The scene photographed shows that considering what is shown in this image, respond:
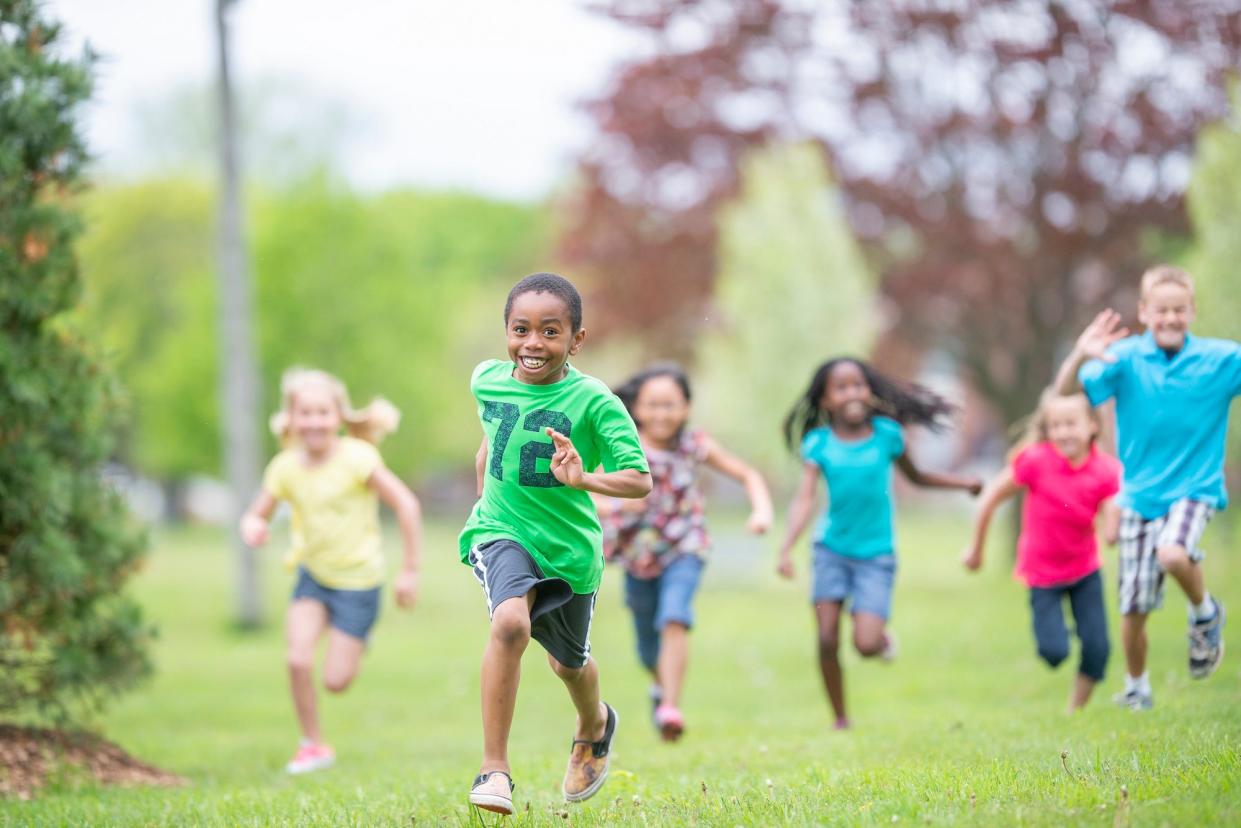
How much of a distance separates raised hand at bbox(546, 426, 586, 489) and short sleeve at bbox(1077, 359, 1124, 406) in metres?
3.54

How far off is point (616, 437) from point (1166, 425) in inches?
137

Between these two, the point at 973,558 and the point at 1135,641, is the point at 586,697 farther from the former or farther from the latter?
the point at 973,558

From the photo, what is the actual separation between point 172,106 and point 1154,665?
55.9m

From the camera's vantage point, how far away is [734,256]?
23.0 m

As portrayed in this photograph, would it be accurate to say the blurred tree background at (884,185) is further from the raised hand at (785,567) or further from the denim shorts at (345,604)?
the raised hand at (785,567)

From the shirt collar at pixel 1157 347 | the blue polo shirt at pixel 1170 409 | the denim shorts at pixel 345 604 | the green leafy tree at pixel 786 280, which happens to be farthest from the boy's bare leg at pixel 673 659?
the green leafy tree at pixel 786 280

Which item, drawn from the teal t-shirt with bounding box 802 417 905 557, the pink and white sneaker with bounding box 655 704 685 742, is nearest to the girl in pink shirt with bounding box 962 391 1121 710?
the teal t-shirt with bounding box 802 417 905 557

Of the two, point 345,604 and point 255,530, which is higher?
point 255,530

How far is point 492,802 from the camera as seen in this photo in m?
5.21

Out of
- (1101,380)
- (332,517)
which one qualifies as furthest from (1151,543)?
(332,517)

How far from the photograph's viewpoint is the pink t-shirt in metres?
8.77

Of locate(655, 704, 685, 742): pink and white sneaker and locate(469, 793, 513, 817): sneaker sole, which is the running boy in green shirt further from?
locate(655, 704, 685, 742): pink and white sneaker

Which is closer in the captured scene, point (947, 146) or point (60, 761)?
point (60, 761)

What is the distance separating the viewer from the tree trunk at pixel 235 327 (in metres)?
19.2
